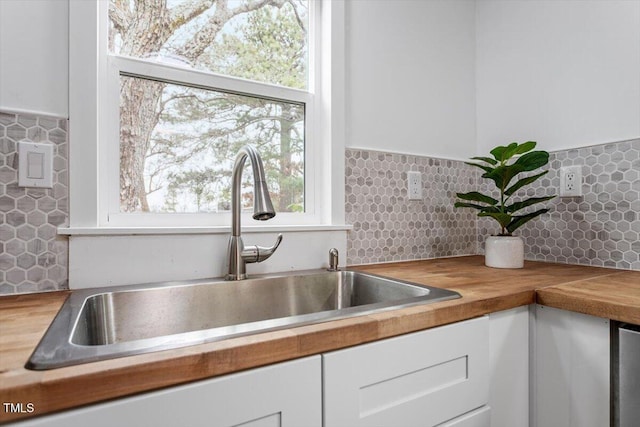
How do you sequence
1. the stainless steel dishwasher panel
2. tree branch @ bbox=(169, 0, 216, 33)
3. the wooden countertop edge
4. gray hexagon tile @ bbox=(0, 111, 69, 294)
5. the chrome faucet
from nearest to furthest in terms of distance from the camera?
1. the wooden countertop edge
2. the stainless steel dishwasher panel
3. gray hexagon tile @ bbox=(0, 111, 69, 294)
4. the chrome faucet
5. tree branch @ bbox=(169, 0, 216, 33)

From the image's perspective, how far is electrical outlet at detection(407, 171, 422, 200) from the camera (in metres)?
Result: 1.54

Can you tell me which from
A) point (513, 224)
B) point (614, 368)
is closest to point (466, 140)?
point (513, 224)

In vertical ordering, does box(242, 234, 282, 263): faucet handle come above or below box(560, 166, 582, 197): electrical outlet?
below

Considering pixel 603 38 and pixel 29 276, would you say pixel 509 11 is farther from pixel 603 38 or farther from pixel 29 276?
pixel 29 276

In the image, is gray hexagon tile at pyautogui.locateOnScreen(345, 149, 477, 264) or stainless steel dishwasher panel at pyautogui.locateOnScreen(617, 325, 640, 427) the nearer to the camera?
stainless steel dishwasher panel at pyautogui.locateOnScreen(617, 325, 640, 427)

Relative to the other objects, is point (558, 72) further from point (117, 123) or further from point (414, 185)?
point (117, 123)

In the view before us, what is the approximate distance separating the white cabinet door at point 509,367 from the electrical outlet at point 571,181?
2.40 ft

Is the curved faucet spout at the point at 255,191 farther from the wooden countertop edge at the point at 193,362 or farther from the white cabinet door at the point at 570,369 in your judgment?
the white cabinet door at the point at 570,369

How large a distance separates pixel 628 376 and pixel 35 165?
58.5 inches

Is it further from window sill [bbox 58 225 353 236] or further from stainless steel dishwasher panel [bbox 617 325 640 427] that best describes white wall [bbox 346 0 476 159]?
stainless steel dishwasher panel [bbox 617 325 640 427]

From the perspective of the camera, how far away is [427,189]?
162 centimetres

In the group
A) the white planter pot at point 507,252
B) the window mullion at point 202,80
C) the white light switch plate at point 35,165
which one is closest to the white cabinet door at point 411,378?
the white planter pot at point 507,252

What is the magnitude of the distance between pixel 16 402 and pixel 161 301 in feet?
1.74

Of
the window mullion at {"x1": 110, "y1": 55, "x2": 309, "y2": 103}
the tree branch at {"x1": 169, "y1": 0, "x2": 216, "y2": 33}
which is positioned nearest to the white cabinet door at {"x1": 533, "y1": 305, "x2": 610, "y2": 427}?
the window mullion at {"x1": 110, "y1": 55, "x2": 309, "y2": 103}
